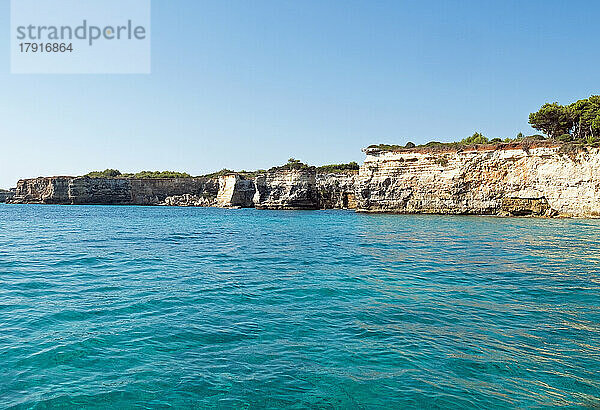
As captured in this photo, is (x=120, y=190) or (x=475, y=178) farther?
(x=120, y=190)

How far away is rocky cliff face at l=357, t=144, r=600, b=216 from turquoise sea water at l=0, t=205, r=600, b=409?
2879 cm

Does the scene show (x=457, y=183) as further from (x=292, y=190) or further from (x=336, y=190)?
(x=292, y=190)

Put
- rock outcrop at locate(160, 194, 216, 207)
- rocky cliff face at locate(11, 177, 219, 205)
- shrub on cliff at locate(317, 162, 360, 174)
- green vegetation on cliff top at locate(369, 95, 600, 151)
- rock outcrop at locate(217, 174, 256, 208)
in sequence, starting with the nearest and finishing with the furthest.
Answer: green vegetation on cliff top at locate(369, 95, 600, 151) → shrub on cliff at locate(317, 162, 360, 174) → rock outcrop at locate(217, 174, 256, 208) → rock outcrop at locate(160, 194, 216, 207) → rocky cliff face at locate(11, 177, 219, 205)

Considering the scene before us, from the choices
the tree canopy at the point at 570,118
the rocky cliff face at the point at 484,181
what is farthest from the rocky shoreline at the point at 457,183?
the tree canopy at the point at 570,118

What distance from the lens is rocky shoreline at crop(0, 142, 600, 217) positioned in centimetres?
3872

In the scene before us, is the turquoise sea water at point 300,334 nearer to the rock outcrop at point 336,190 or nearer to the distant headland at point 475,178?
the distant headland at point 475,178

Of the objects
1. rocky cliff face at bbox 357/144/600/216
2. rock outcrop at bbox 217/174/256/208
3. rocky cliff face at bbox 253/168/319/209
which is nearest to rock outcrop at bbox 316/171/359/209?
rocky cliff face at bbox 253/168/319/209

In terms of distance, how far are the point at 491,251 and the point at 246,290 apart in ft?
39.5

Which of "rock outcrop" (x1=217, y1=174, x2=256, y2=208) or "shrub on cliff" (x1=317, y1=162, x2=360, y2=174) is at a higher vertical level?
"shrub on cliff" (x1=317, y1=162, x2=360, y2=174)

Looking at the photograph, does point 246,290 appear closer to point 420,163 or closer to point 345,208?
point 420,163

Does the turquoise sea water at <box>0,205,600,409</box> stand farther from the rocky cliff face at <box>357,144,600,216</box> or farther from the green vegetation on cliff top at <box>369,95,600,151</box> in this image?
the green vegetation on cliff top at <box>369,95,600,151</box>

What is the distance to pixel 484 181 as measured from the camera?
43656 mm

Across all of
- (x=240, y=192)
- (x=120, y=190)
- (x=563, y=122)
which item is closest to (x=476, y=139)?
(x=563, y=122)

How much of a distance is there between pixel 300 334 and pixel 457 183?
4182 centimetres
